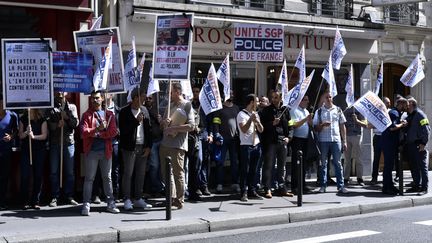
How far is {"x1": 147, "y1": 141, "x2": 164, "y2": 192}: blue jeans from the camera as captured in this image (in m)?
11.3

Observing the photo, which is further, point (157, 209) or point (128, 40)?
point (128, 40)

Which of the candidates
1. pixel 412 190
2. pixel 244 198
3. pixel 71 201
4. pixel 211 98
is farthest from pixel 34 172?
pixel 412 190

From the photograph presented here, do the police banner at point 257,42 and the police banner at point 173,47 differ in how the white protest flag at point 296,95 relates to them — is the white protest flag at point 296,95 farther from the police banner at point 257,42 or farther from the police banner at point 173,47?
the police banner at point 173,47

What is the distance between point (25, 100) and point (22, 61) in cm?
61

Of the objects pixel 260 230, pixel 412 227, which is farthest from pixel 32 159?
pixel 412 227

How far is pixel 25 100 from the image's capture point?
9188 millimetres

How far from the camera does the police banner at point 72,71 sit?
961 cm

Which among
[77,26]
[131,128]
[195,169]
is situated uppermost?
[77,26]

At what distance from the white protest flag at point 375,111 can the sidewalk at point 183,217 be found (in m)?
1.46

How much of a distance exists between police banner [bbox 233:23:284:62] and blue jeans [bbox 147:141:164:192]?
2.31 m

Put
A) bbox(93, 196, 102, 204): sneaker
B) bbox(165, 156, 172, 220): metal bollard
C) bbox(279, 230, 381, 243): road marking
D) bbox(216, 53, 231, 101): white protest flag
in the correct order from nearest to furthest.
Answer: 1. bbox(279, 230, 381, 243): road marking
2. bbox(165, 156, 172, 220): metal bollard
3. bbox(93, 196, 102, 204): sneaker
4. bbox(216, 53, 231, 101): white protest flag

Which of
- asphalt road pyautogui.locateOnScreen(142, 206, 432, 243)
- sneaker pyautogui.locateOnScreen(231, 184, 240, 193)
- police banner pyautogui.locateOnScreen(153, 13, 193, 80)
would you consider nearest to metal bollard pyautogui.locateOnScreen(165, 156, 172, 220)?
asphalt road pyautogui.locateOnScreen(142, 206, 432, 243)

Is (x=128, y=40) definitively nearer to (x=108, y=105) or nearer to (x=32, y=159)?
(x=108, y=105)

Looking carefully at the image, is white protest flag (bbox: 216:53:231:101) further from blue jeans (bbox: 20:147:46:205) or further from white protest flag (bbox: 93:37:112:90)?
blue jeans (bbox: 20:147:46:205)
